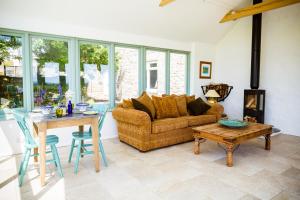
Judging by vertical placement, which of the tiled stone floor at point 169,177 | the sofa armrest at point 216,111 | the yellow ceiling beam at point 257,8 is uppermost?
the yellow ceiling beam at point 257,8

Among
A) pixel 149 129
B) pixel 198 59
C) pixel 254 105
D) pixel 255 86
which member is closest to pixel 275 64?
pixel 255 86

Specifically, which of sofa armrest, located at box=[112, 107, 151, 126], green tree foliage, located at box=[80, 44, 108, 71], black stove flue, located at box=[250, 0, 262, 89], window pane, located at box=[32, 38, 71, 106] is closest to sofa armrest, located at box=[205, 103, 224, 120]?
black stove flue, located at box=[250, 0, 262, 89]

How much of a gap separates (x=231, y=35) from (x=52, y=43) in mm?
4773

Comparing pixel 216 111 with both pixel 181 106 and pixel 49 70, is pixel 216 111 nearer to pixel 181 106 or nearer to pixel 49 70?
pixel 181 106

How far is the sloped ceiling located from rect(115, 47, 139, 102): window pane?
0.49 m

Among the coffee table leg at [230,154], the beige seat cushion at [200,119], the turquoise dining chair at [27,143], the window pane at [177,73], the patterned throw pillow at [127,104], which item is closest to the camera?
the turquoise dining chair at [27,143]

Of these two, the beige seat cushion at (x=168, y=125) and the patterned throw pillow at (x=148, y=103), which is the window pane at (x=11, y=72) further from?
the beige seat cushion at (x=168, y=125)

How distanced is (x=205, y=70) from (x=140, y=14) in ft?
9.31

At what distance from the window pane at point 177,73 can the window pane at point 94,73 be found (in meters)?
1.95

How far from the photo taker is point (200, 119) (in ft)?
14.5

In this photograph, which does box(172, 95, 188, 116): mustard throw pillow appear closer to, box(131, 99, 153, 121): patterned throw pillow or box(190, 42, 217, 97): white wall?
box(131, 99, 153, 121): patterned throw pillow

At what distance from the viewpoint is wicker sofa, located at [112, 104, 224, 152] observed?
3.57 meters

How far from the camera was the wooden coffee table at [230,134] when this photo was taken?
3.05m

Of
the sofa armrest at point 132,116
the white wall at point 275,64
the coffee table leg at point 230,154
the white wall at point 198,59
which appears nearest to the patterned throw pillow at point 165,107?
the sofa armrest at point 132,116
